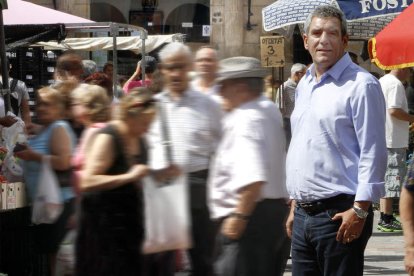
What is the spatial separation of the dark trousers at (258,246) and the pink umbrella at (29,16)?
7734mm

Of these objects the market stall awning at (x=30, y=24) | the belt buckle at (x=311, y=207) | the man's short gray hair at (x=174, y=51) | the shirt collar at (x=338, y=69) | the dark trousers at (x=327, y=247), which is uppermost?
the market stall awning at (x=30, y=24)

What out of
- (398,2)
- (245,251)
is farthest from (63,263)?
(398,2)

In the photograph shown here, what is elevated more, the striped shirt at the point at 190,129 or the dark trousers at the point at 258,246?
the striped shirt at the point at 190,129

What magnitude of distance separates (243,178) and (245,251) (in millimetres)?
415

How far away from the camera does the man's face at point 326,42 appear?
6.12m

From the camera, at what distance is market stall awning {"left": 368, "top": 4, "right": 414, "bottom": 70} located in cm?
1214

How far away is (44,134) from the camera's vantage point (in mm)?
8578

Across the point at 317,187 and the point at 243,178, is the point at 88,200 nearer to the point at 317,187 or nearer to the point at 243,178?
the point at 243,178

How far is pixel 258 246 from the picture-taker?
257 inches

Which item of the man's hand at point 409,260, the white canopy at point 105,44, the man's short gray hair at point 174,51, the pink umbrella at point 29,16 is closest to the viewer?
the man's hand at point 409,260

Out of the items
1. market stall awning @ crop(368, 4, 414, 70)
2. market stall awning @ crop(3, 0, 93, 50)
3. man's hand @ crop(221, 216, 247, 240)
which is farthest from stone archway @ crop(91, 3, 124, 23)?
man's hand @ crop(221, 216, 247, 240)

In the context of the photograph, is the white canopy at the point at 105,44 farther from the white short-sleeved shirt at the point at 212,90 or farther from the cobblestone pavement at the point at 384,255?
the white short-sleeved shirt at the point at 212,90

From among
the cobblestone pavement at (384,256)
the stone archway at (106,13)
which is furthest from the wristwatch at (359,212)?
the stone archway at (106,13)

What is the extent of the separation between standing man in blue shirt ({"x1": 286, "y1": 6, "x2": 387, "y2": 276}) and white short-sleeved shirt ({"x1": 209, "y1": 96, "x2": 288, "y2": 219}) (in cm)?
33
